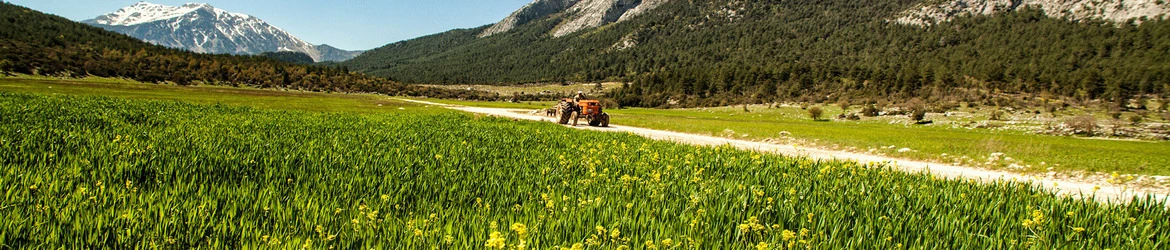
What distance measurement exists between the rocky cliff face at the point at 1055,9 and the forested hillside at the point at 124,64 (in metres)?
139

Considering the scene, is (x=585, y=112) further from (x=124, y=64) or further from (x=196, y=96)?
(x=124, y=64)

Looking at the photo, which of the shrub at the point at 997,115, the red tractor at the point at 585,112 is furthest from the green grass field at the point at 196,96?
the shrub at the point at 997,115

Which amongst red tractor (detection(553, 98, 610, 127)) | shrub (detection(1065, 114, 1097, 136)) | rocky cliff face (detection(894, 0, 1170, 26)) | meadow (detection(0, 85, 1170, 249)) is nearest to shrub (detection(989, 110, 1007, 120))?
shrub (detection(1065, 114, 1097, 136))

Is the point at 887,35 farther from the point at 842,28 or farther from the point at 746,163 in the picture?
the point at 746,163

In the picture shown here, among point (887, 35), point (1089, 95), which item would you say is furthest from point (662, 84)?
point (887, 35)

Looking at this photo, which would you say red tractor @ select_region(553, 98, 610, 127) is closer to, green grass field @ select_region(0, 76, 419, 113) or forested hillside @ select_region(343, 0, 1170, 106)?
green grass field @ select_region(0, 76, 419, 113)

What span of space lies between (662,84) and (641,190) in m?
107

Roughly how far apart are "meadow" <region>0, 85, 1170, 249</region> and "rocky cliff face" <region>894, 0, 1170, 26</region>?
506 feet

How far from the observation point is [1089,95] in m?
53.8

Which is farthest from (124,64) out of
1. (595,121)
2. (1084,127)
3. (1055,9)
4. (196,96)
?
(1055,9)

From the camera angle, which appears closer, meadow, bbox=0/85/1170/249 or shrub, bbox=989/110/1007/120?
meadow, bbox=0/85/1170/249

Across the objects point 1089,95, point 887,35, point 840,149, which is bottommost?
point 840,149

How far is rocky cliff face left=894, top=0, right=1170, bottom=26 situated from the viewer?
354 ft

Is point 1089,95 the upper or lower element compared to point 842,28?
lower
